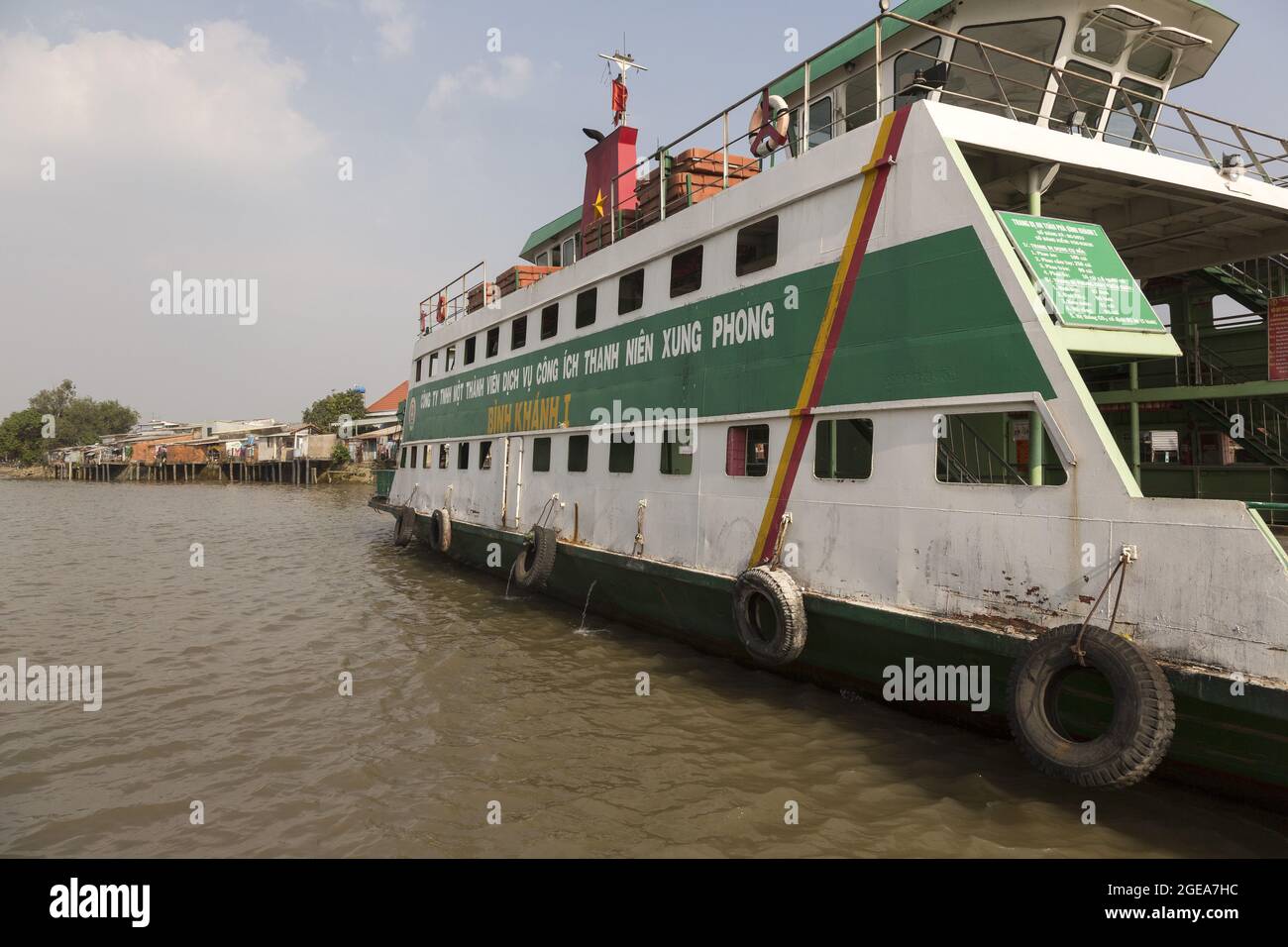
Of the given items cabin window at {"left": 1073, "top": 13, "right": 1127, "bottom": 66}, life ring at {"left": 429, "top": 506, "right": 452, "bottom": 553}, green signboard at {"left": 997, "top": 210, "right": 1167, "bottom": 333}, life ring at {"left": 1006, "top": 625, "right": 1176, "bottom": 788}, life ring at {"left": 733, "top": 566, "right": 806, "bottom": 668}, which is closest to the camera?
life ring at {"left": 1006, "top": 625, "right": 1176, "bottom": 788}

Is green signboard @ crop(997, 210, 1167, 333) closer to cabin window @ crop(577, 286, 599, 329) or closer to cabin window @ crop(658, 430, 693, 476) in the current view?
cabin window @ crop(658, 430, 693, 476)

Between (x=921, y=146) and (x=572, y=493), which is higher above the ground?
(x=921, y=146)

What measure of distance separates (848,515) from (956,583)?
107 centimetres

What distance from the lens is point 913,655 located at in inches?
217

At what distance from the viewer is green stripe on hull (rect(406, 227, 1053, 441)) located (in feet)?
17.1

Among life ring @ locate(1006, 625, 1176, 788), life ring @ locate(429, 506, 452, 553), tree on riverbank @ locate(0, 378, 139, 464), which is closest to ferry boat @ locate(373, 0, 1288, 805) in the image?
life ring @ locate(1006, 625, 1176, 788)

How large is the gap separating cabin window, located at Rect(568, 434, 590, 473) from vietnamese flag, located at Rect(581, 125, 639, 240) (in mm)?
3267

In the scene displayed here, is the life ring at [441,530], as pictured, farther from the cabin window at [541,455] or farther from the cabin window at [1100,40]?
the cabin window at [1100,40]

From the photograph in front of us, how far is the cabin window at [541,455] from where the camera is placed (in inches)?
439

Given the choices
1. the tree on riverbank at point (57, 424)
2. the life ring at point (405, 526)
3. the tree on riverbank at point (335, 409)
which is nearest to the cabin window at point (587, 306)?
the life ring at point (405, 526)

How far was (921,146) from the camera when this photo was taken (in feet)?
18.6
